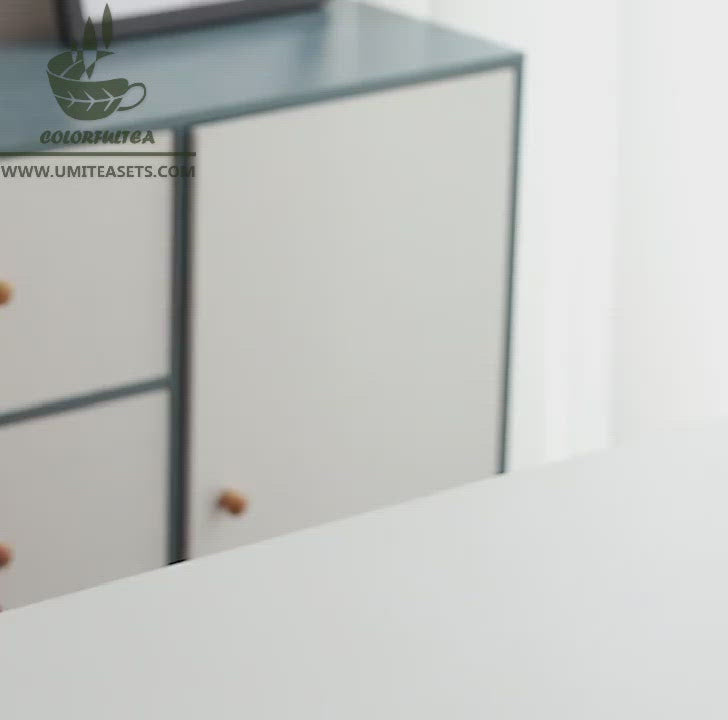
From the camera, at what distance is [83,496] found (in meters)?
1.45

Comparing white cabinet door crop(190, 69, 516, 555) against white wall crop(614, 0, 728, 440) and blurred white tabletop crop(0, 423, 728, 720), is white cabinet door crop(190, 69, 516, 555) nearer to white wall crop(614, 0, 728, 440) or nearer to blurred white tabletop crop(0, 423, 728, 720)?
white wall crop(614, 0, 728, 440)

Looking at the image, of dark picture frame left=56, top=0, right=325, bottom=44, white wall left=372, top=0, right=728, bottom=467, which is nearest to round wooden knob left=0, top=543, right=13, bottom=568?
dark picture frame left=56, top=0, right=325, bottom=44

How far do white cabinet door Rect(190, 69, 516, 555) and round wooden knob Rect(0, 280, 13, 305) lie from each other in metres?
0.20

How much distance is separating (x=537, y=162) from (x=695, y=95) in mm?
228

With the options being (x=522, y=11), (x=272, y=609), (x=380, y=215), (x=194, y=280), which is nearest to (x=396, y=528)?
(x=272, y=609)

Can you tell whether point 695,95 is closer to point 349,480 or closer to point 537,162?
point 537,162

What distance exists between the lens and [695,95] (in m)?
1.82

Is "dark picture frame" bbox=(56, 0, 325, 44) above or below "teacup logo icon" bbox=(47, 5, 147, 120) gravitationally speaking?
above

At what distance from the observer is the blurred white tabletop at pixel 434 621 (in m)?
0.36

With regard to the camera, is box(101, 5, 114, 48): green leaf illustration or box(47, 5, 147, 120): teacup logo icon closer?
box(47, 5, 147, 120): teacup logo icon

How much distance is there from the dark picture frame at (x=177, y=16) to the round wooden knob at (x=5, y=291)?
1.12 feet

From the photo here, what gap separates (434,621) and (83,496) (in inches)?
43.2

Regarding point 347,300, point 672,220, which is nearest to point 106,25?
point 347,300

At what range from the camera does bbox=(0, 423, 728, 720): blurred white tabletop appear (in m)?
0.36
